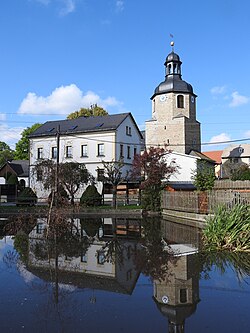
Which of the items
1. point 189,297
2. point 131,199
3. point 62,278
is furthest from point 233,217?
point 131,199

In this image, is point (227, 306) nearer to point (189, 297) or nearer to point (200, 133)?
point (189, 297)

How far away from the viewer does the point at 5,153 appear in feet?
259

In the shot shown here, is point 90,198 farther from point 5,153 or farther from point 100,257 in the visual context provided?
Result: point 5,153

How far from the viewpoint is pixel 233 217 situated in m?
10.8

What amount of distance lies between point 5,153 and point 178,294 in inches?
3105

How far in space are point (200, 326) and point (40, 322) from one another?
2.39 metres

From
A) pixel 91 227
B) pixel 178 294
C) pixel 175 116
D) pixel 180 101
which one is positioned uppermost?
pixel 180 101

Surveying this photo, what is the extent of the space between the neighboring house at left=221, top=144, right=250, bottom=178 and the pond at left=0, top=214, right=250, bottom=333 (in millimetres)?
60027

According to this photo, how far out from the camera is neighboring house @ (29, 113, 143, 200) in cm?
4078

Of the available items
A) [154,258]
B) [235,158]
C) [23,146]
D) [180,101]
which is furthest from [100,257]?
[235,158]

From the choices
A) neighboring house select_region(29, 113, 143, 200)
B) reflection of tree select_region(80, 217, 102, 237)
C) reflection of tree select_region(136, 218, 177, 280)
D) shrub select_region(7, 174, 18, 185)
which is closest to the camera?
reflection of tree select_region(136, 218, 177, 280)

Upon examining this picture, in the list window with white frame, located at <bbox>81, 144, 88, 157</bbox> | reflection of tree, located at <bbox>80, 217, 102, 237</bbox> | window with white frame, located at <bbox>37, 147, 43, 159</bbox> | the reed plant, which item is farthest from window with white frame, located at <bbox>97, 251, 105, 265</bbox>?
window with white frame, located at <bbox>37, 147, 43, 159</bbox>

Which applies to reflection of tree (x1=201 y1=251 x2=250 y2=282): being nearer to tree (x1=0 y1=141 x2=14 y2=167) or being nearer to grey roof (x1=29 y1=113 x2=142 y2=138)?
grey roof (x1=29 y1=113 x2=142 y2=138)

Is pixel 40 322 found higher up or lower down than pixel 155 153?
lower down
